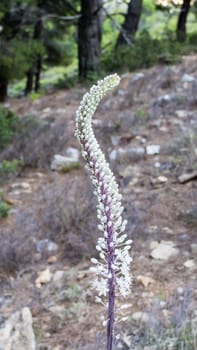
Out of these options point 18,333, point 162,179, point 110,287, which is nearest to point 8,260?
point 18,333

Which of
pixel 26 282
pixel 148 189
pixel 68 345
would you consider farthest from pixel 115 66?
pixel 68 345

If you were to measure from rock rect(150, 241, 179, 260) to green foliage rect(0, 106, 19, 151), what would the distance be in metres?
3.55

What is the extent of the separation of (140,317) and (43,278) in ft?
3.44

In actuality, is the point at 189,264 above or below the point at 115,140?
below

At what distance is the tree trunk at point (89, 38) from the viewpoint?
1162 cm

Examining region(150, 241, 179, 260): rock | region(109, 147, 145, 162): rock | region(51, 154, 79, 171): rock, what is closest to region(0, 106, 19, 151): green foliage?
region(51, 154, 79, 171): rock

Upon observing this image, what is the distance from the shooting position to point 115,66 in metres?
12.3

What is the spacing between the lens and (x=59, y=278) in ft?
14.1

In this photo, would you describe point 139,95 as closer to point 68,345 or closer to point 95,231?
point 95,231

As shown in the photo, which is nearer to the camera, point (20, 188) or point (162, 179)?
point (162, 179)

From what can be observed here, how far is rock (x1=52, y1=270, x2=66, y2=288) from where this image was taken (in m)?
4.22

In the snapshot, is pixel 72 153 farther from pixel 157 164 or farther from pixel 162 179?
pixel 162 179

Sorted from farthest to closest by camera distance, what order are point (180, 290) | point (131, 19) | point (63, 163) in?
point (131, 19) → point (63, 163) → point (180, 290)

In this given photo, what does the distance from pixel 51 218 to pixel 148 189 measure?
125cm
